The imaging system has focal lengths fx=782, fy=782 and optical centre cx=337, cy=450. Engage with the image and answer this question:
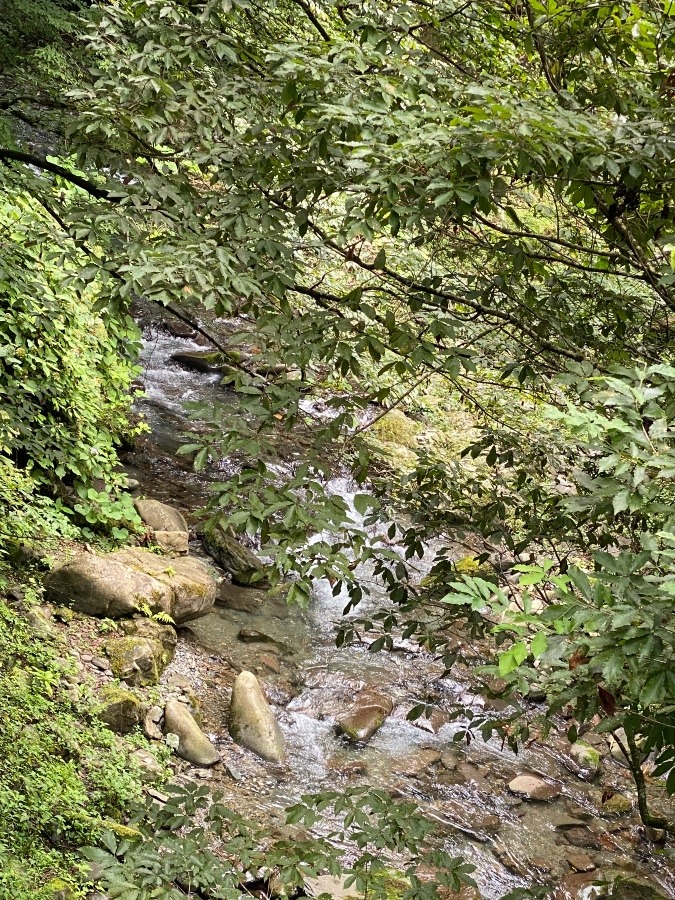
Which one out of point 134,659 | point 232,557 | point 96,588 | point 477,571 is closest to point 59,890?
point 134,659

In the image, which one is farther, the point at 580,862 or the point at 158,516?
the point at 158,516

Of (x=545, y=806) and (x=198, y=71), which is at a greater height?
(x=198, y=71)

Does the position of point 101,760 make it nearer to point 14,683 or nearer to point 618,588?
point 14,683

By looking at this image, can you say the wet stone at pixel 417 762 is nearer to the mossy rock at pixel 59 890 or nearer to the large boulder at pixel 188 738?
the large boulder at pixel 188 738

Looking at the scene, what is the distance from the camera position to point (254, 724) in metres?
5.90

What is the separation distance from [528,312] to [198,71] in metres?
1.67

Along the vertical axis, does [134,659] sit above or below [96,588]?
below

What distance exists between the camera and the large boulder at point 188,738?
5.39 m

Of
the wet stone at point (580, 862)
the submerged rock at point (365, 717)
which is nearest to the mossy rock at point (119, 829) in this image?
the submerged rock at point (365, 717)

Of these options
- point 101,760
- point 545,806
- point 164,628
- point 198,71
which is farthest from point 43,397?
point 545,806

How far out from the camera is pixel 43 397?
6141 millimetres

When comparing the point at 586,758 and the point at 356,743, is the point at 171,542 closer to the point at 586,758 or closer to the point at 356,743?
the point at 356,743

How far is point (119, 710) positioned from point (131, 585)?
4.10 feet

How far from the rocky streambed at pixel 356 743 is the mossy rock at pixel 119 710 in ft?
0.57
